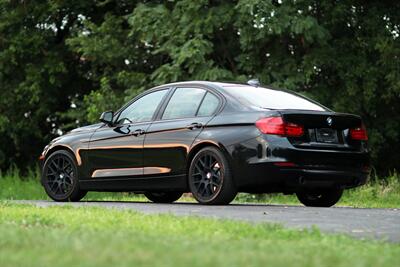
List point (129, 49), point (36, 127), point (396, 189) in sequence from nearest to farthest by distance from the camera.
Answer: point (396, 189), point (129, 49), point (36, 127)

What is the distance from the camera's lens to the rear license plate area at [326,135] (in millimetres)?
11031

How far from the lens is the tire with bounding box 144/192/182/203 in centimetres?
1327

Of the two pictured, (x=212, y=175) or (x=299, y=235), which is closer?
(x=299, y=235)

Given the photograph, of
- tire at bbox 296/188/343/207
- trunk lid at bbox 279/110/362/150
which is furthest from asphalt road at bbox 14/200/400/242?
tire at bbox 296/188/343/207

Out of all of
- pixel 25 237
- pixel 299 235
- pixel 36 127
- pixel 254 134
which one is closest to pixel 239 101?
pixel 254 134

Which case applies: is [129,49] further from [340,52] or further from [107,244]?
[107,244]

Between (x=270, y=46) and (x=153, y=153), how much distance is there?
10.8 meters

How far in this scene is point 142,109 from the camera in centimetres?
1251

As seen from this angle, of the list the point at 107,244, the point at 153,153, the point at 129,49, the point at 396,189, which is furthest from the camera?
the point at 129,49

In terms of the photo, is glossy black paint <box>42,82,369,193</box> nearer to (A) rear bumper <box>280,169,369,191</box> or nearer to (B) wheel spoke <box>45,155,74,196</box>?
(A) rear bumper <box>280,169,369,191</box>

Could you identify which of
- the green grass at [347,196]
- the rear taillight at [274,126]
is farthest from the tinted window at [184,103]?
the green grass at [347,196]

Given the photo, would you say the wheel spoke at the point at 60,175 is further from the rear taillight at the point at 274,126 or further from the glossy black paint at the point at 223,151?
the rear taillight at the point at 274,126

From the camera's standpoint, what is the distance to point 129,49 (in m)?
24.4

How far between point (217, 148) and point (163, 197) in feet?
8.11
